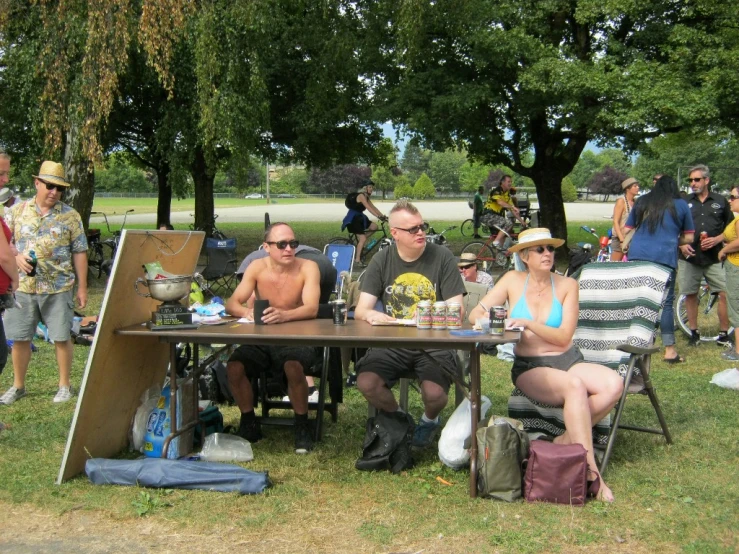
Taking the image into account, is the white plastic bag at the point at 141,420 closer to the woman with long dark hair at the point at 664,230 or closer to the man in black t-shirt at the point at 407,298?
the man in black t-shirt at the point at 407,298

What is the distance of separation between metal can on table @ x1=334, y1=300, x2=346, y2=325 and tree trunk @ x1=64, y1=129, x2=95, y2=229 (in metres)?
7.95

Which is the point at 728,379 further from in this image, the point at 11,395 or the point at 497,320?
the point at 11,395

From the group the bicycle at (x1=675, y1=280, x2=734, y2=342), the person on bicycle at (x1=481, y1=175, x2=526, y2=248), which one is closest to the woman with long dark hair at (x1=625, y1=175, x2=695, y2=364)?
the bicycle at (x1=675, y1=280, x2=734, y2=342)

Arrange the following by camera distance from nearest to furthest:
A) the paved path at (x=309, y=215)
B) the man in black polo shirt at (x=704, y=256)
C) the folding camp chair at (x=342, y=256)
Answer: the man in black polo shirt at (x=704, y=256) → the folding camp chair at (x=342, y=256) → the paved path at (x=309, y=215)

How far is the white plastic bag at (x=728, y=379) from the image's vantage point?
21.0 feet

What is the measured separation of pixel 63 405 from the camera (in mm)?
6035

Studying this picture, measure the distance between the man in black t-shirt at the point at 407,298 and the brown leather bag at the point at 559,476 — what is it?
2.68ft

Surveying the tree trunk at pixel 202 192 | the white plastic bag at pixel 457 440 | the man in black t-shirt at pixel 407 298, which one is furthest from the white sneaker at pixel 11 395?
the tree trunk at pixel 202 192

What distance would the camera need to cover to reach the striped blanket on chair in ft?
16.9

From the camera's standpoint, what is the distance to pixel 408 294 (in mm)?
4922

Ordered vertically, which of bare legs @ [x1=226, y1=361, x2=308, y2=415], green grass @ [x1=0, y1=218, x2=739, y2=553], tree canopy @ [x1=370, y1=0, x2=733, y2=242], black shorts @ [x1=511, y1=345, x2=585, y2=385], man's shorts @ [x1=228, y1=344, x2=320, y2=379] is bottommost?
green grass @ [x1=0, y1=218, x2=739, y2=553]

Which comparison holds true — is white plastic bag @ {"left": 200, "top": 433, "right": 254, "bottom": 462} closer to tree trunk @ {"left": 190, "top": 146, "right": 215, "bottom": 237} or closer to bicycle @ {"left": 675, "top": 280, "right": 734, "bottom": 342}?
bicycle @ {"left": 675, "top": 280, "right": 734, "bottom": 342}

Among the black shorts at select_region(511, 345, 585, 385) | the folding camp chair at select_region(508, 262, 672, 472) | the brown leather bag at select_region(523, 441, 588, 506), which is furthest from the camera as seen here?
the folding camp chair at select_region(508, 262, 672, 472)

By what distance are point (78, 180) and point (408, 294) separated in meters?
8.58
